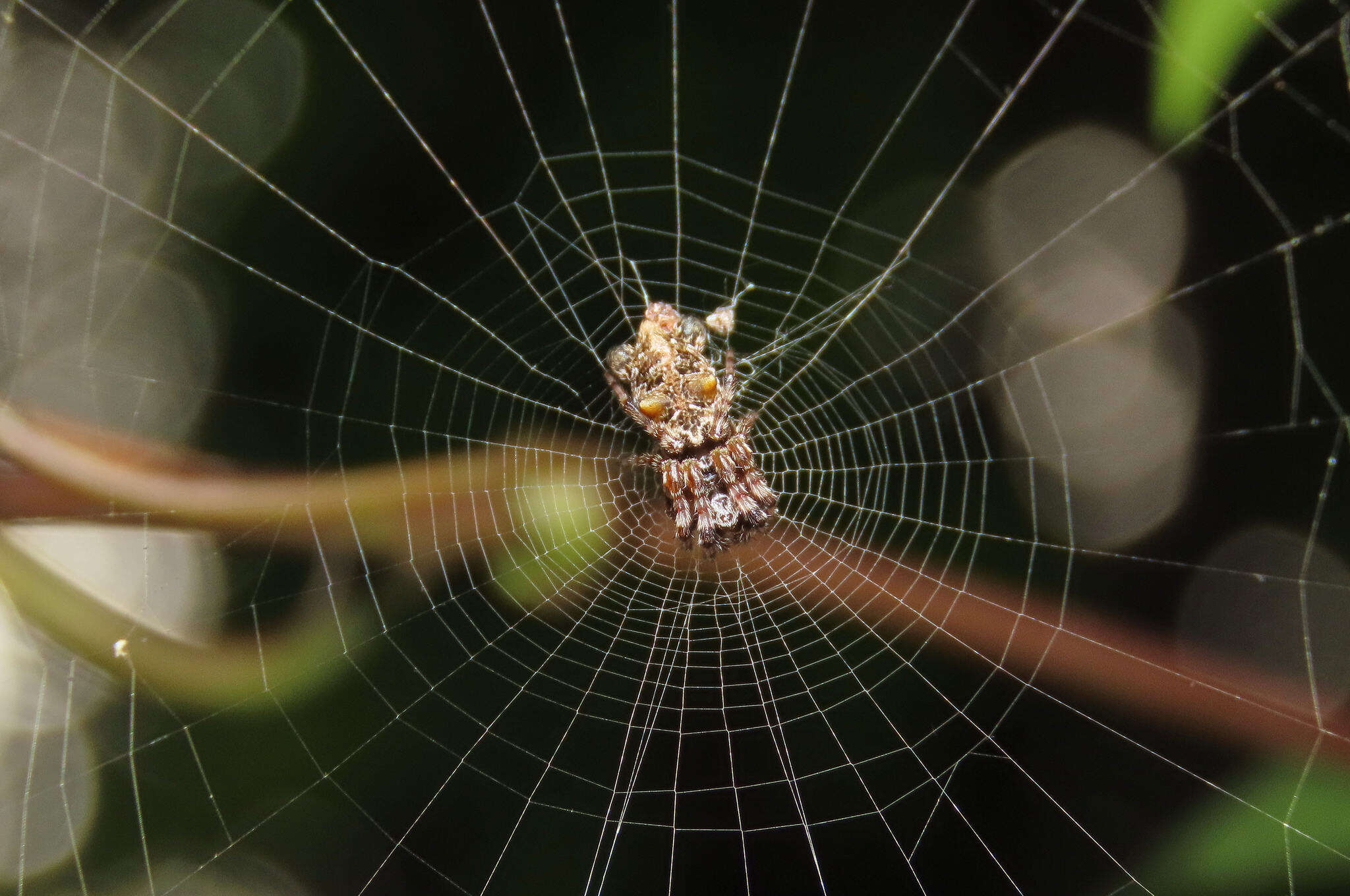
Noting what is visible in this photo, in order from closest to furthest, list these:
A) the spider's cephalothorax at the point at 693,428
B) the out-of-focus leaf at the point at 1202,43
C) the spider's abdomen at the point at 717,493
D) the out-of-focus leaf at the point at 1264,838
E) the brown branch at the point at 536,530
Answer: the brown branch at the point at 536,530 < the out-of-focus leaf at the point at 1202,43 < the out-of-focus leaf at the point at 1264,838 < the spider's cephalothorax at the point at 693,428 < the spider's abdomen at the point at 717,493

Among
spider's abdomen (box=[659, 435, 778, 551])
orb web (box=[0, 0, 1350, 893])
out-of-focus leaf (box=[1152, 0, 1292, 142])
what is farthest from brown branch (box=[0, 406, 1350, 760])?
out-of-focus leaf (box=[1152, 0, 1292, 142])

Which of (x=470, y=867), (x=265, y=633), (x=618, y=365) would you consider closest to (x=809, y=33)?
(x=618, y=365)

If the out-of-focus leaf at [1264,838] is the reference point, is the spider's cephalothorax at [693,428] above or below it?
above

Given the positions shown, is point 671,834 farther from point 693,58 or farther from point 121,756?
point 693,58

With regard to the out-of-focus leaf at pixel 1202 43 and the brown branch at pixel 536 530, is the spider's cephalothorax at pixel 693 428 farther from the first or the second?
the out-of-focus leaf at pixel 1202 43

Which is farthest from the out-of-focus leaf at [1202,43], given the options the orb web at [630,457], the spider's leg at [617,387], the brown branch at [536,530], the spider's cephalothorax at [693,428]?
the spider's leg at [617,387]

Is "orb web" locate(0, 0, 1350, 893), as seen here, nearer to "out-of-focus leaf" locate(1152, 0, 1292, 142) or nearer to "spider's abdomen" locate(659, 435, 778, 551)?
"out-of-focus leaf" locate(1152, 0, 1292, 142)

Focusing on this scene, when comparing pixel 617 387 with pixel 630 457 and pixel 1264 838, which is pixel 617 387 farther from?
pixel 1264 838
